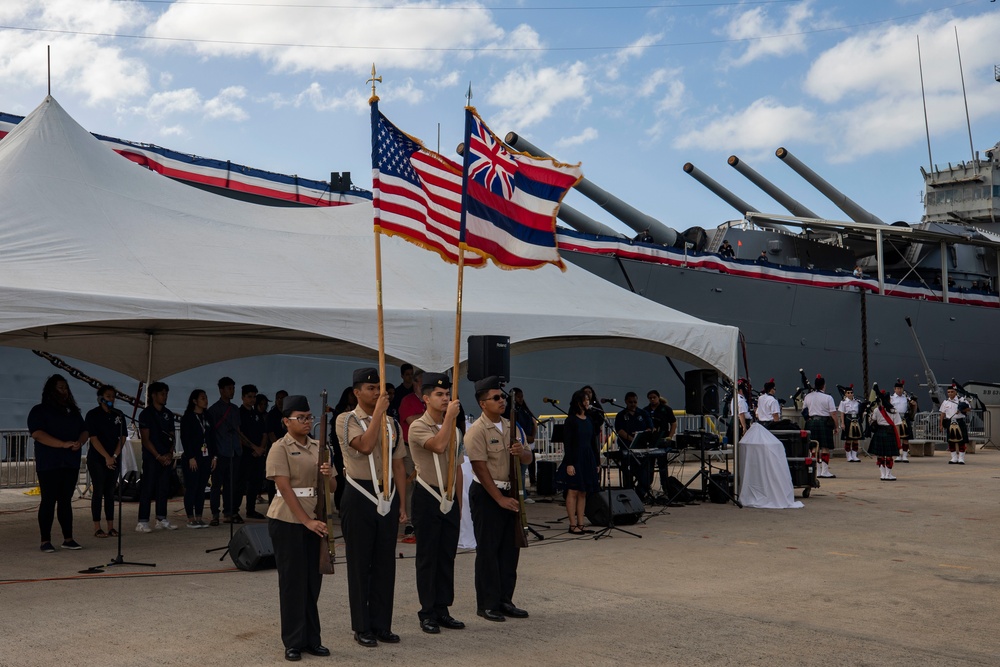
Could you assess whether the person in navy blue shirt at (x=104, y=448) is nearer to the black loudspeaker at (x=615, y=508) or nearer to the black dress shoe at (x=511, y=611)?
the black dress shoe at (x=511, y=611)

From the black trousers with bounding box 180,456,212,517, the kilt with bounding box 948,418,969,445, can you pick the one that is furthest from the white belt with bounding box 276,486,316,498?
the kilt with bounding box 948,418,969,445

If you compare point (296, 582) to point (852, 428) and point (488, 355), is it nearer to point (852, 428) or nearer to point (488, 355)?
point (488, 355)

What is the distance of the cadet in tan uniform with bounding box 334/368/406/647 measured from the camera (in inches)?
207

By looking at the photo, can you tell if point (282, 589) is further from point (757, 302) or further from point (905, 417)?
point (757, 302)

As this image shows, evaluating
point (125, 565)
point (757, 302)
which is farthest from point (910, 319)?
point (125, 565)

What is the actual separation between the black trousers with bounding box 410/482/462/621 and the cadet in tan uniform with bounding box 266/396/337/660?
733mm

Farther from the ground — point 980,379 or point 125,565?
point 980,379

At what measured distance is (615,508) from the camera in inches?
412

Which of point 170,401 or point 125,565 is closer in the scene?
point 125,565

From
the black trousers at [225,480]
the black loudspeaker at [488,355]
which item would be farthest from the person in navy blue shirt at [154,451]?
the black loudspeaker at [488,355]

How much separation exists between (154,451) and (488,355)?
3.74m

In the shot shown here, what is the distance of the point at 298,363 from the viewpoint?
65.6 ft

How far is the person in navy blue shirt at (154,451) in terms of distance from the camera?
991 centimetres

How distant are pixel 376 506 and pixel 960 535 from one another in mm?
6962
